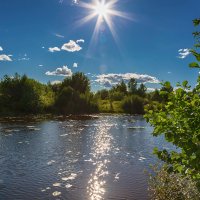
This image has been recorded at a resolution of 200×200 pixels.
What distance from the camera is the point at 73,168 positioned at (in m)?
26.9

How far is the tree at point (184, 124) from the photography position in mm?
7516

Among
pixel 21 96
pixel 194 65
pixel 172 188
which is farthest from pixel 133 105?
pixel 194 65

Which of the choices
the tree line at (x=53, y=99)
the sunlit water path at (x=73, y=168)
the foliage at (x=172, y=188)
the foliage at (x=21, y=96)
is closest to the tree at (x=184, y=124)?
the foliage at (x=172, y=188)

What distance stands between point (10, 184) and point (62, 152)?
14.0 m

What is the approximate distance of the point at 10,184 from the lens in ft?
69.8

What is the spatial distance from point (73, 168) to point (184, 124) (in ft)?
66.8

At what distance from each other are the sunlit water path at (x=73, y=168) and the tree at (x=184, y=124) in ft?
38.3

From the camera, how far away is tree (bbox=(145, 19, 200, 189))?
752cm

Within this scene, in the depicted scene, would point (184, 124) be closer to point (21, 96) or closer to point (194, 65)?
point (194, 65)

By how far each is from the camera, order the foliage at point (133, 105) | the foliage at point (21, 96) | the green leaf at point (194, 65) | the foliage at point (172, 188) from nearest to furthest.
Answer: the green leaf at point (194, 65), the foliage at point (172, 188), the foliage at point (21, 96), the foliage at point (133, 105)

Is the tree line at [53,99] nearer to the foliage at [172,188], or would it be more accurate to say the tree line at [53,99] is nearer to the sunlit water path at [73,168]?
the sunlit water path at [73,168]

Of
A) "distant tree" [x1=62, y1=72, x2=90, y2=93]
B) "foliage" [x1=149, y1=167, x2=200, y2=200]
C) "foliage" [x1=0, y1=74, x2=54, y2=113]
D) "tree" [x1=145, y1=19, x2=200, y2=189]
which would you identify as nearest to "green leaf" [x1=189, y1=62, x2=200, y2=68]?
"tree" [x1=145, y1=19, x2=200, y2=189]

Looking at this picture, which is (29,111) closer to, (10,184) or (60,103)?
(60,103)

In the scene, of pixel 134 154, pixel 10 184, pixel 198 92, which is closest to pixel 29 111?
pixel 134 154
